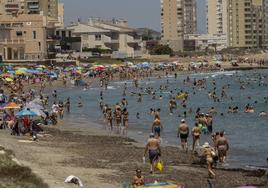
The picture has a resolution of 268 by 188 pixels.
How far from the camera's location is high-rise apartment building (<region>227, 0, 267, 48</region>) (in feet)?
617

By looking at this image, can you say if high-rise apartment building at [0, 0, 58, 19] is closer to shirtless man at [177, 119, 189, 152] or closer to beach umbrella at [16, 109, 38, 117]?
beach umbrella at [16, 109, 38, 117]

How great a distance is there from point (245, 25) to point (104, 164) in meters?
170

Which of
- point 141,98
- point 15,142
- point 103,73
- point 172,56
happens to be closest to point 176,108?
point 141,98

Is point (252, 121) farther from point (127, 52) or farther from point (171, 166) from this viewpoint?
point (127, 52)

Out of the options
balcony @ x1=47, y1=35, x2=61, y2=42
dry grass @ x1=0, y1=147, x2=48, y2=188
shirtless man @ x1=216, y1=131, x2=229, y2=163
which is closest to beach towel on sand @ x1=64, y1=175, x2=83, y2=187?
dry grass @ x1=0, y1=147, x2=48, y2=188

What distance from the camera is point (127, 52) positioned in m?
141

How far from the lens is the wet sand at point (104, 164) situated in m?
19.1

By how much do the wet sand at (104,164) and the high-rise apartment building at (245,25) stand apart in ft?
529

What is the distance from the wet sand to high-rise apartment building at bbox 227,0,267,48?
16132 centimetres

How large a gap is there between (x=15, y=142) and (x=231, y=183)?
9420 millimetres

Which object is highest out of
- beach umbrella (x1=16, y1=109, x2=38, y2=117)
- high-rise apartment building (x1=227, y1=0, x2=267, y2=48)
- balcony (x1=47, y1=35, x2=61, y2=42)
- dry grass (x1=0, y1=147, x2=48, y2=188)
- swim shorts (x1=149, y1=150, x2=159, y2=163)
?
high-rise apartment building (x1=227, y1=0, x2=267, y2=48)

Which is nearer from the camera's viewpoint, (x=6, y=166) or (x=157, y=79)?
(x=6, y=166)

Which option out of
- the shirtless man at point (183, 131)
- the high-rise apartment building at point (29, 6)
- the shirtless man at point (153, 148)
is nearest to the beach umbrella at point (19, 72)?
the shirtless man at point (183, 131)

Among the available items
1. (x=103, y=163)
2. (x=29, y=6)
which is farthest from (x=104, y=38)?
(x=103, y=163)
